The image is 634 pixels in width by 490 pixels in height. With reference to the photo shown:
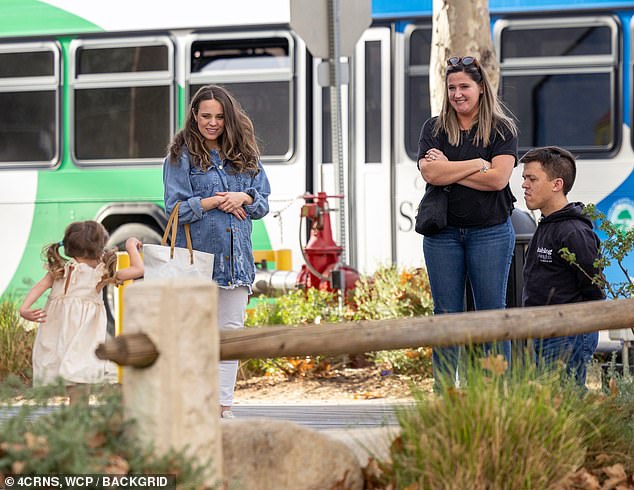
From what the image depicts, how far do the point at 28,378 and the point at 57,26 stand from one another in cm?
430

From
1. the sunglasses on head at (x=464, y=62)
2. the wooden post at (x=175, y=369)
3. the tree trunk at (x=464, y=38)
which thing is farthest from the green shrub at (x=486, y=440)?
the tree trunk at (x=464, y=38)

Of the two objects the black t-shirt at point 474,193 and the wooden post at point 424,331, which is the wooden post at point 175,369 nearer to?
the wooden post at point 424,331

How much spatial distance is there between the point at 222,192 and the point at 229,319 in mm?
620

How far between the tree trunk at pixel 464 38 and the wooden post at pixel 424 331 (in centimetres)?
462

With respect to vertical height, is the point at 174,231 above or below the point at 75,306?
above

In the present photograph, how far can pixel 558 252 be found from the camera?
5.17 metres

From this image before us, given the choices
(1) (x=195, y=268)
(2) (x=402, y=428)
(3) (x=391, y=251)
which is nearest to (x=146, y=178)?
(3) (x=391, y=251)

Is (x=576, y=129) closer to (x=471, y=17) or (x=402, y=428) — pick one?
(x=471, y=17)

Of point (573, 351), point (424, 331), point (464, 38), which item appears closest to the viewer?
point (424, 331)

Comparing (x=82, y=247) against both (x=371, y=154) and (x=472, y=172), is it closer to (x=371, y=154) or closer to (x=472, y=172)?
(x=472, y=172)

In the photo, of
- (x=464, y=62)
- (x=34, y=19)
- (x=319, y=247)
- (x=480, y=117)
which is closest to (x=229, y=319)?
(x=480, y=117)

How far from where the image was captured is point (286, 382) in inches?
310

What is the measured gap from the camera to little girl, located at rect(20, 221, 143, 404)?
219 inches

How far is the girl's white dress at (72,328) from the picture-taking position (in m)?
5.54
